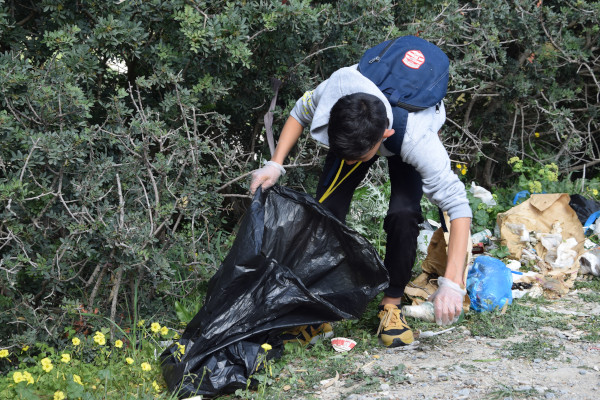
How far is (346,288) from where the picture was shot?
292 centimetres

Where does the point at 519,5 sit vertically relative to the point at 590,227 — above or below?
above

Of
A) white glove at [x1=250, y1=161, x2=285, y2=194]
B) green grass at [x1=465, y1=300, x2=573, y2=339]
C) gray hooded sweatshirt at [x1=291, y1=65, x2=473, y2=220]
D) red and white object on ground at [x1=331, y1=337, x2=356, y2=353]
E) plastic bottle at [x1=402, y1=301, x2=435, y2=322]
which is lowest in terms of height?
green grass at [x1=465, y1=300, x2=573, y2=339]

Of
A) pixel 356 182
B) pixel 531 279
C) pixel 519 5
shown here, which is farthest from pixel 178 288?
pixel 519 5

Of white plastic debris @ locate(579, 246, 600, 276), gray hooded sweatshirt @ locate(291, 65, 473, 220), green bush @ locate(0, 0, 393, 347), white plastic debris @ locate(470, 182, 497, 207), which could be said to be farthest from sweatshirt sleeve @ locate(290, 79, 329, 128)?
white plastic debris @ locate(470, 182, 497, 207)

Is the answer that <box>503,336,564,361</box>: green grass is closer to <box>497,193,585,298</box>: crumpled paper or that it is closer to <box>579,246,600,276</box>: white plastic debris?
<box>497,193,585,298</box>: crumpled paper

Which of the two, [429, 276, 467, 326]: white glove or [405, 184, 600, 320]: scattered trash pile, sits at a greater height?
[429, 276, 467, 326]: white glove

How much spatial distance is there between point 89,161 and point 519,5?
11.9 feet

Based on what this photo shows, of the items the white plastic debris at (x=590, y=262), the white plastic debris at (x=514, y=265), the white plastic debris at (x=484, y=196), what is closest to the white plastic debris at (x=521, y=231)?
the white plastic debris at (x=514, y=265)

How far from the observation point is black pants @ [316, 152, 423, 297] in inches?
117

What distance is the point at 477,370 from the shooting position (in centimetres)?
268

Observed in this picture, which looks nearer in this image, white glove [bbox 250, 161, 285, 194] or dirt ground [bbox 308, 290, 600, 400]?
dirt ground [bbox 308, 290, 600, 400]

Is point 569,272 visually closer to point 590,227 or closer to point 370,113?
point 590,227

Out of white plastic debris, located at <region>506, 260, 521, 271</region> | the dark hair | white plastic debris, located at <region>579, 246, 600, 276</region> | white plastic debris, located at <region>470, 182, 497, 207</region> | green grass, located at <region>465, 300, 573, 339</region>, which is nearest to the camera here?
the dark hair

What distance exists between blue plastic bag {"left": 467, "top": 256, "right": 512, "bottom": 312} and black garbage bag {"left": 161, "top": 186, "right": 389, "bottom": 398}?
77 cm
